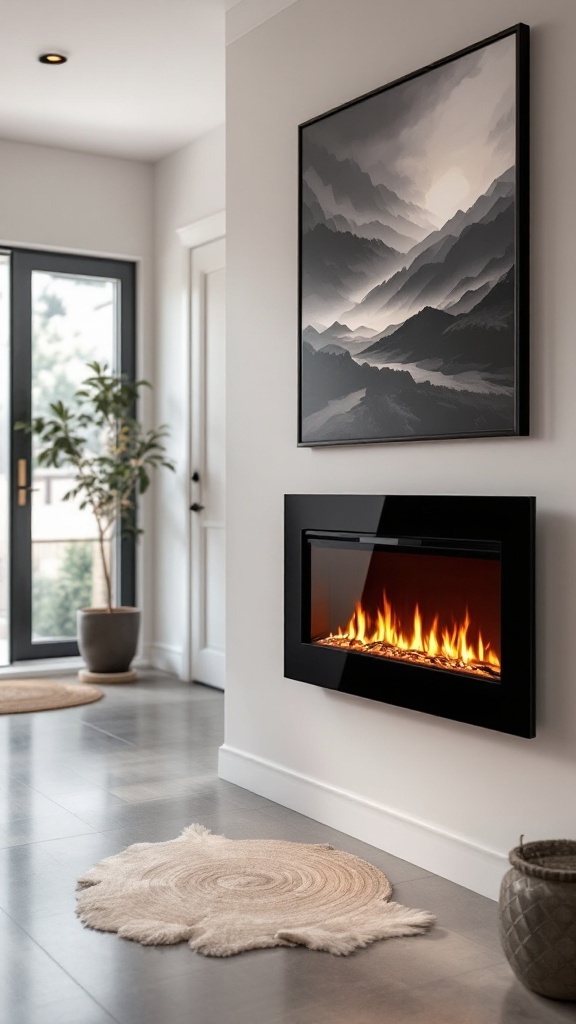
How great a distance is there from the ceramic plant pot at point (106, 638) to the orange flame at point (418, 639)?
268 cm

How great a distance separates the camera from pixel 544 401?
2.55 metres

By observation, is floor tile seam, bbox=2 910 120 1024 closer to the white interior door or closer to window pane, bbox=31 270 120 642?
the white interior door

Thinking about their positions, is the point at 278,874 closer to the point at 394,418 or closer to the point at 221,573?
the point at 394,418

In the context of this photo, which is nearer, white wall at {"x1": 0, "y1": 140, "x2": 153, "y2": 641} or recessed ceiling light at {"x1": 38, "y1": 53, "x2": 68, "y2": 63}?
recessed ceiling light at {"x1": 38, "y1": 53, "x2": 68, "y2": 63}

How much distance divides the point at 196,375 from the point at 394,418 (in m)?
2.97

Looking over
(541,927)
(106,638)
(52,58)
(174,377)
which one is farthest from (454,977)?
(174,377)

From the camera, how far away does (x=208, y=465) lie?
5.82 m

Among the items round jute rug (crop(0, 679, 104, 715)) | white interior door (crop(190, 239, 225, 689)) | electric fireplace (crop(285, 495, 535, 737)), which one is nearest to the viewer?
electric fireplace (crop(285, 495, 535, 737))

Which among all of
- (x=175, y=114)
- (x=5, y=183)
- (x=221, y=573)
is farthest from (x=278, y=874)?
(x=5, y=183)

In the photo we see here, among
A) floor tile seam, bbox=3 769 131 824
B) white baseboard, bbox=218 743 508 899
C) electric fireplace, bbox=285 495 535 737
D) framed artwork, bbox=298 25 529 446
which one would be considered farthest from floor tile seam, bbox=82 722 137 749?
framed artwork, bbox=298 25 529 446

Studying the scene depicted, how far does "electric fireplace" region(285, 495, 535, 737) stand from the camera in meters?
2.59

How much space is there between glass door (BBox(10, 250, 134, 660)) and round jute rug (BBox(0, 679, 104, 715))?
1.25 feet

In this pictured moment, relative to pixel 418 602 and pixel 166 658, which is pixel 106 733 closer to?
pixel 166 658

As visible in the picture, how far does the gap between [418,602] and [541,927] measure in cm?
104
